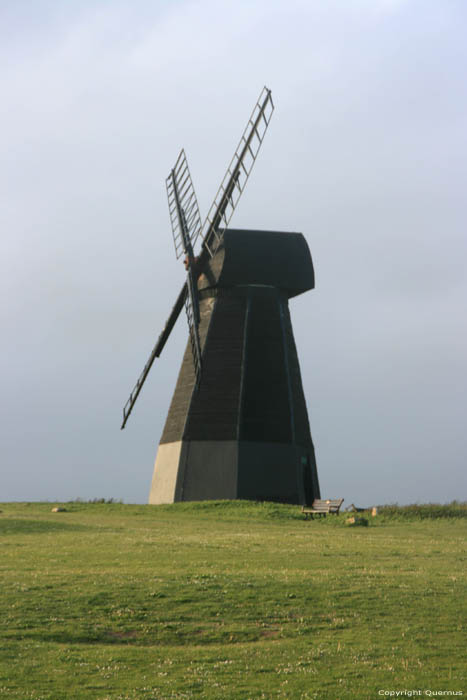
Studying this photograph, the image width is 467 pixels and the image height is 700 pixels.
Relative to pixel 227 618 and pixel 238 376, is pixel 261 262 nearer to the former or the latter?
pixel 238 376

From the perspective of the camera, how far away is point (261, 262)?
46562 mm

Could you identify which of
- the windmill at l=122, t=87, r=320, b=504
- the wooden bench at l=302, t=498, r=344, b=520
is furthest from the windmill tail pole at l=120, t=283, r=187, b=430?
the wooden bench at l=302, t=498, r=344, b=520

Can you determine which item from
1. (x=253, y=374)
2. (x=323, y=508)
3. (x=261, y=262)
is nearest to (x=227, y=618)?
(x=323, y=508)

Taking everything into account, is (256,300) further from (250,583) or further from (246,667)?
(246,667)

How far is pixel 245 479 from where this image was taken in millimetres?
43281

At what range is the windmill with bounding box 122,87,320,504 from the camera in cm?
4362

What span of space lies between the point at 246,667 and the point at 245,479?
30.1 m

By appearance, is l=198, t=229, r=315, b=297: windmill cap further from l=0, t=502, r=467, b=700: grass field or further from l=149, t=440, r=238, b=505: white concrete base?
l=0, t=502, r=467, b=700: grass field

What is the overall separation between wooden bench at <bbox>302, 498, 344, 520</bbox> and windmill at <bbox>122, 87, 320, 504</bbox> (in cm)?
285

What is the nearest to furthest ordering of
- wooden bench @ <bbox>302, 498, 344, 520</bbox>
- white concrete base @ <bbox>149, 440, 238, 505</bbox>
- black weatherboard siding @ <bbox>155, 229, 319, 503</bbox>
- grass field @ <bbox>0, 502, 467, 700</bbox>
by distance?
grass field @ <bbox>0, 502, 467, 700</bbox>, wooden bench @ <bbox>302, 498, 344, 520</bbox>, white concrete base @ <bbox>149, 440, 238, 505</bbox>, black weatherboard siding @ <bbox>155, 229, 319, 503</bbox>

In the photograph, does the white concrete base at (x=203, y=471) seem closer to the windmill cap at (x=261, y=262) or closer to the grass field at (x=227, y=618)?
the windmill cap at (x=261, y=262)

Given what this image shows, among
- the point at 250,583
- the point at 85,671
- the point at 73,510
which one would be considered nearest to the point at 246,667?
the point at 85,671

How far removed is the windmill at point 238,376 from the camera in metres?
43.6

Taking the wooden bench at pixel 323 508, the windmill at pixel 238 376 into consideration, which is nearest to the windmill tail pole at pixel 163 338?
the windmill at pixel 238 376
